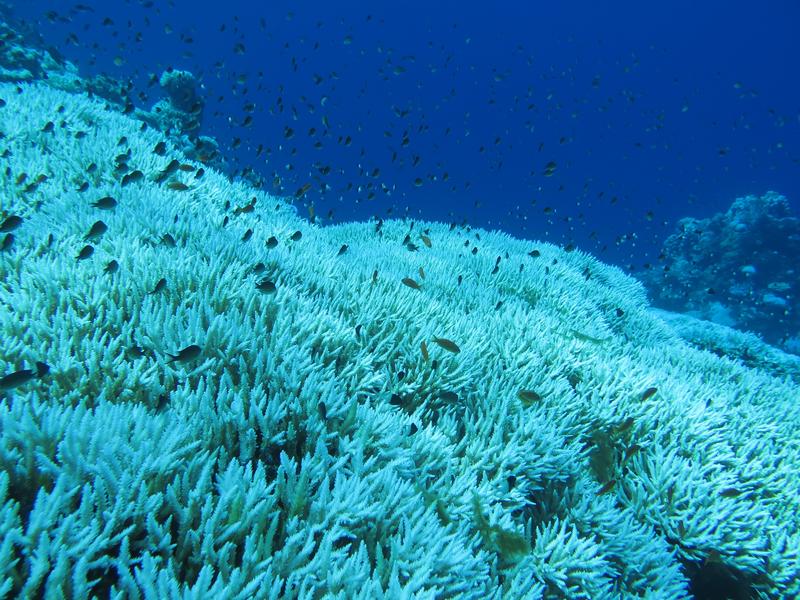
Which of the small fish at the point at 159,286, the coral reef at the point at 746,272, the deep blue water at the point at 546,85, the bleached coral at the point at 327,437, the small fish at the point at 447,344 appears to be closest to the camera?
the bleached coral at the point at 327,437

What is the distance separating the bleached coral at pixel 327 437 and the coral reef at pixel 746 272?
18089 mm

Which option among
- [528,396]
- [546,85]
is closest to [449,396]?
[528,396]

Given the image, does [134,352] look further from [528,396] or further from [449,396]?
[528,396]

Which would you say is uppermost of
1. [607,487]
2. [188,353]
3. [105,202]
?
[105,202]

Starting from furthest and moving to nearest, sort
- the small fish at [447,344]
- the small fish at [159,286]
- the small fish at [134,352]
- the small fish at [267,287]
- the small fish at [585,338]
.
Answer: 1. the small fish at [585,338]
2. the small fish at [447,344]
3. the small fish at [267,287]
4. the small fish at [159,286]
5. the small fish at [134,352]

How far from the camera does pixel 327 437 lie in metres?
2.46

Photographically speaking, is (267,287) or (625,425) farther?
(625,425)

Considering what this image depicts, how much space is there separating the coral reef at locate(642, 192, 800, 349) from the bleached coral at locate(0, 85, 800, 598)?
18089mm

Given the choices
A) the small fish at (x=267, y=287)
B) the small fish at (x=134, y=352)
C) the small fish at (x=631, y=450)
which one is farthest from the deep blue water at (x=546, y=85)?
the small fish at (x=134, y=352)

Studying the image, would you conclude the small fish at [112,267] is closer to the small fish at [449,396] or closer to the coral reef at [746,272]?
the small fish at [449,396]

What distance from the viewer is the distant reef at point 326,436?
5.55 ft

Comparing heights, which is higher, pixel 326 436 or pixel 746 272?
pixel 746 272

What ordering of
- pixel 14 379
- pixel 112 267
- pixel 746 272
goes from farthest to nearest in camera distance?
pixel 746 272, pixel 112 267, pixel 14 379

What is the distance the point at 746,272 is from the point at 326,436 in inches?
1009
